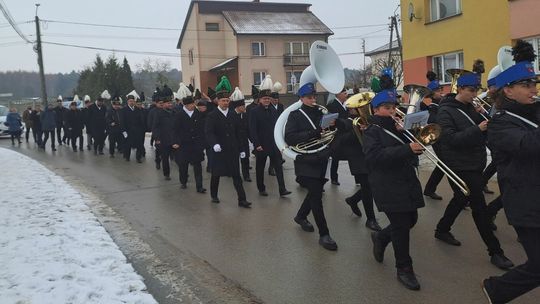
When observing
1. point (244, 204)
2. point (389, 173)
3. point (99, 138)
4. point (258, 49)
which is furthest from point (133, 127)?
point (258, 49)

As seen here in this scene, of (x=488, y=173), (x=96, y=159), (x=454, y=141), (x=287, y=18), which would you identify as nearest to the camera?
(x=454, y=141)

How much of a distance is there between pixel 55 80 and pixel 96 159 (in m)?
64.0

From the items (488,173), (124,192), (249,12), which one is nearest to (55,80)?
(249,12)

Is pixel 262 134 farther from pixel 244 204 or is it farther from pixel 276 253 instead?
pixel 276 253

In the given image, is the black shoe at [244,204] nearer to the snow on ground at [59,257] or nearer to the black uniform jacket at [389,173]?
the snow on ground at [59,257]

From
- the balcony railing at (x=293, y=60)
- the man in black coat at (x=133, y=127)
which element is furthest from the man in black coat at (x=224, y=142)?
the balcony railing at (x=293, y=60)

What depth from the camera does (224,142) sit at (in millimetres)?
8328

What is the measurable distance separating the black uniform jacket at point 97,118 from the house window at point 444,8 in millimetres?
12570

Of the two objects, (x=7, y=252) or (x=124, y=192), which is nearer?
(x=7, y=252)

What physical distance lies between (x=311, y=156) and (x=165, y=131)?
634cm

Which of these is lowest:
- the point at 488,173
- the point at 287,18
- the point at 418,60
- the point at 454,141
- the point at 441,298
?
the point at 441,298

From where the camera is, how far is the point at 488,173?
23.6 ft

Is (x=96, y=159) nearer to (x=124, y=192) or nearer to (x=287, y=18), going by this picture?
(x=124, y=192)

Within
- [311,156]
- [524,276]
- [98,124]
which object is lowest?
[524,276]
